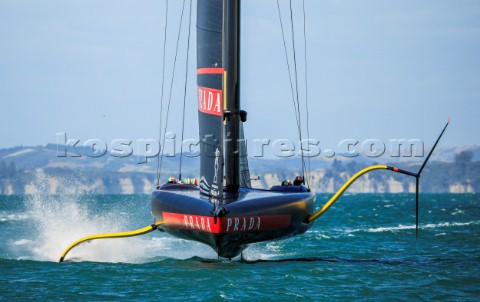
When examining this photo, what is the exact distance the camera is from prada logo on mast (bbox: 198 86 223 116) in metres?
16.4

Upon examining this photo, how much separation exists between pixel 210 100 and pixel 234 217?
271 cm

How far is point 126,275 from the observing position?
15922 mm

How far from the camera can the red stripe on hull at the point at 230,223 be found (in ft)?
49.0

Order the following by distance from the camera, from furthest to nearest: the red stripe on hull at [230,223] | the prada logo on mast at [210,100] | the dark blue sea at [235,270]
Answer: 1. the prada logo on mast at [210,100]
2. the red stripe on hull at [230,223]
3. the dark blue sea at [235,270]

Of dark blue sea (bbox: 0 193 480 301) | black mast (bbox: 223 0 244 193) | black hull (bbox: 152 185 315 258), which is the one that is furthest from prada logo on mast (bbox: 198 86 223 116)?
dark blue sea (bbox: 0 193 480 301)

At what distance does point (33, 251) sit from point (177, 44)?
6.19 meters

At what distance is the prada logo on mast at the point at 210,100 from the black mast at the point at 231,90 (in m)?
0.16

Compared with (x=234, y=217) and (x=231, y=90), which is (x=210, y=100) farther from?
(x=234, y=217)

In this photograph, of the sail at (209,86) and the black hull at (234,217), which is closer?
the black hull at (234,217)

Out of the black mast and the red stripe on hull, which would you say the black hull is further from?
the black mast

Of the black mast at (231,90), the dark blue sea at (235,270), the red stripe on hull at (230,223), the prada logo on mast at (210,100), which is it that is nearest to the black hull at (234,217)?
the red stripe on hull at (230,223)

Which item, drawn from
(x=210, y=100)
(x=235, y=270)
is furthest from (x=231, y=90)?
(x=235, y=270)

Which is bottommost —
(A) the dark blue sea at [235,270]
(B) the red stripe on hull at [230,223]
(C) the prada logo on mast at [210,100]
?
(A) the dark blue sea at [235,270]

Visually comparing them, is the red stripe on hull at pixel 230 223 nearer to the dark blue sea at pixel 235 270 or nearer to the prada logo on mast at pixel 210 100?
the dark blue sea at pixel 235 270
